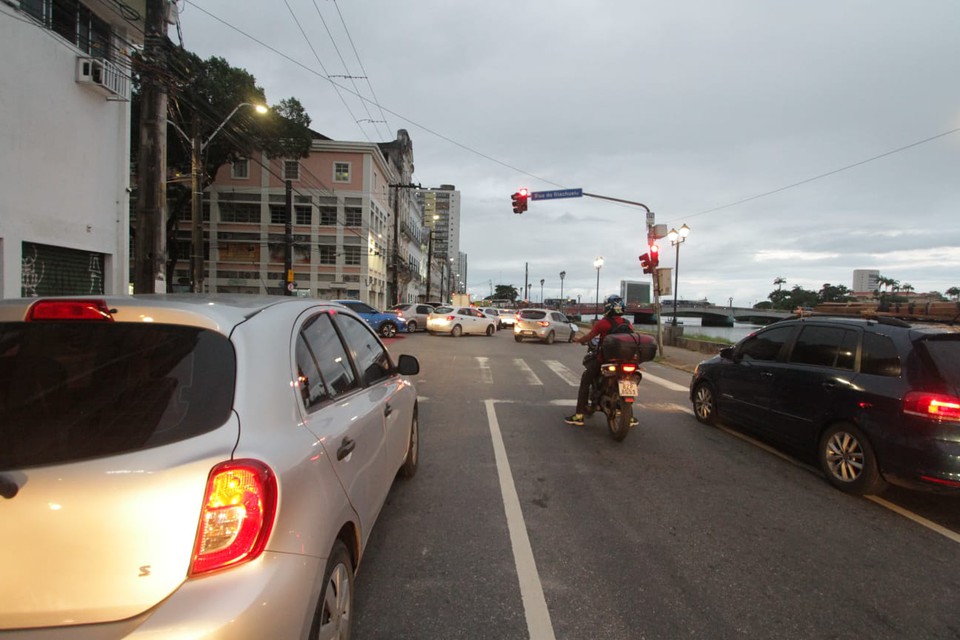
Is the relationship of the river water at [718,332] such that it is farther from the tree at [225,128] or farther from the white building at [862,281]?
the tree at [225,128]

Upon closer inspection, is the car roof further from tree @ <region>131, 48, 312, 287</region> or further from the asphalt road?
tree @ <region>131, 48, 312, 287</region>

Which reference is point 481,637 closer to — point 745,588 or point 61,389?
point 745,588

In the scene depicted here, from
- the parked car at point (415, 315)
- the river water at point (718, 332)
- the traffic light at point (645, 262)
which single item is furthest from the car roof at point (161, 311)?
the parked car at point (415, 315)

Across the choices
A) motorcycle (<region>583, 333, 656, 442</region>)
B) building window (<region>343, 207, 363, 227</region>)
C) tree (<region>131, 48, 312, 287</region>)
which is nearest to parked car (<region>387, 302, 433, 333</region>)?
tree (<region>131, 48, 312, 287</region>)

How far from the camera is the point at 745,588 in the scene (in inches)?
124

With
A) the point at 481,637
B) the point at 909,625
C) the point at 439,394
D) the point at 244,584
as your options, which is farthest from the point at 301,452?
the point at 439,394

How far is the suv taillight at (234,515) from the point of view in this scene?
163cm

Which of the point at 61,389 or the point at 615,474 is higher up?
the point at 61,389

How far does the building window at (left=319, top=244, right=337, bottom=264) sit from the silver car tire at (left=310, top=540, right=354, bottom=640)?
1902 inches

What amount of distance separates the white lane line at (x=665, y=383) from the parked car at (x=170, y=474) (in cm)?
1003

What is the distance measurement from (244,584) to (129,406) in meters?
0.78

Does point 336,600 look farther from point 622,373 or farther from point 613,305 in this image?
point 613,305

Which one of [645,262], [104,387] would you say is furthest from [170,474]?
[645,262]

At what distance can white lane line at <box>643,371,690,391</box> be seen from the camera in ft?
37.4
